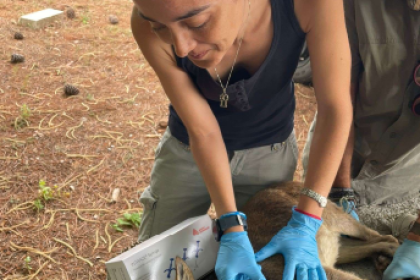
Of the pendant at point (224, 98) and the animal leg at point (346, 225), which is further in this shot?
the animal leg at point (346, 225)

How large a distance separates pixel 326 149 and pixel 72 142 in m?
3.71

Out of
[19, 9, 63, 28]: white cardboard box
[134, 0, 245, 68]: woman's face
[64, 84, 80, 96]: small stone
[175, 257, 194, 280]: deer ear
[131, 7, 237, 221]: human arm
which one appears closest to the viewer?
[134, 0, 245, 68]: woman's face

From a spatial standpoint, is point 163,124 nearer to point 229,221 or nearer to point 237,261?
point 229,221

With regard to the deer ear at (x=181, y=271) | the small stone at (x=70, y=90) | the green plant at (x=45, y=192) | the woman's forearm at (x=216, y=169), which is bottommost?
the green plant at (x=45, y=192)

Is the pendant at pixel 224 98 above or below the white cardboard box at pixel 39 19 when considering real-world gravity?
above

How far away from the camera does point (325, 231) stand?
8.98 feet

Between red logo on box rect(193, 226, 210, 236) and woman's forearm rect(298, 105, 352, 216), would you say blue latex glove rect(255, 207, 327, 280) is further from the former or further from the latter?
red logo on box rect(193, 226, 210, 236)

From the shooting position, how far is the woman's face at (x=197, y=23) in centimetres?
133

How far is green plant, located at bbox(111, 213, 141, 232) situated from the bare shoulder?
2.87 metres

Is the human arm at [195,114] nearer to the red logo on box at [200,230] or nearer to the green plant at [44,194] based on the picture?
the red logo on box at [200,230]

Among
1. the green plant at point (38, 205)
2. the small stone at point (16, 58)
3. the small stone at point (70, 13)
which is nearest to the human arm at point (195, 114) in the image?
the green plant at point (38, 205)

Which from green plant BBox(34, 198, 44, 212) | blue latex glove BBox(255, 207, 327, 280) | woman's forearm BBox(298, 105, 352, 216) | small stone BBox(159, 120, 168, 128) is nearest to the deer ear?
blue latex glove BBox(255, 207, 327, 280)

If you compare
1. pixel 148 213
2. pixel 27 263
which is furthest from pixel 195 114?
pixel 27 263

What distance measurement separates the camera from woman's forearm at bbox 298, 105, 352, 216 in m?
2.10
